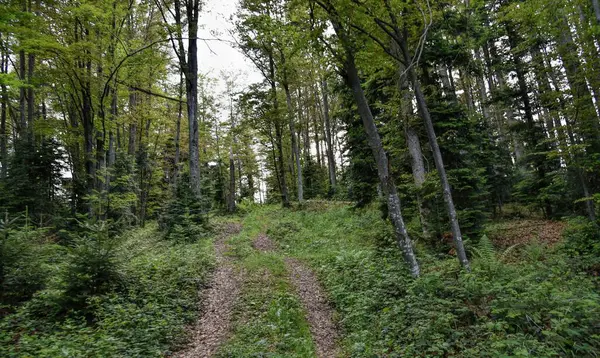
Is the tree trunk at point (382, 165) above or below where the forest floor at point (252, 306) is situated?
above

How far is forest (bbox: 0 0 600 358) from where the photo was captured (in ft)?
17.3

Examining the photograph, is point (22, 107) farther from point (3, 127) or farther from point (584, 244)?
point (584, 244)

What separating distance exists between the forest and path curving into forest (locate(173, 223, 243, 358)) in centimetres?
5

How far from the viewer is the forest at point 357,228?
5.29 m

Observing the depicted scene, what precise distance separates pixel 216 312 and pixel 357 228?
8432 mm

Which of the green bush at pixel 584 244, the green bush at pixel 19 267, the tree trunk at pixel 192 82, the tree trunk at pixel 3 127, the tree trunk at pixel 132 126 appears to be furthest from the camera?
the tree trunk at pixel 132 126

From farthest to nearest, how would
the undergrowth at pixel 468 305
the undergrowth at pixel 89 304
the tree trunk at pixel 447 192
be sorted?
the tree trunk at pixel 447 192 < the undergrowth at pixel 89 304 < the undergrowth at pixel 468 305

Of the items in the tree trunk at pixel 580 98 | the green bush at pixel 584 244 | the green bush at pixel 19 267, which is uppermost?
the tree trunk at pixel 580 98

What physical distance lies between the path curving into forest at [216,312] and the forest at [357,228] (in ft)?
0.16

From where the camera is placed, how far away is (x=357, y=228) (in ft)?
47.1

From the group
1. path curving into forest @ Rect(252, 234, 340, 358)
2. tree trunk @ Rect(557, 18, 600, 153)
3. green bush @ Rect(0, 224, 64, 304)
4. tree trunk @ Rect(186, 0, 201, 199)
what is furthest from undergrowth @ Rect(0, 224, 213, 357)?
tree trunk @ Rect(557, 18, 600, 153)

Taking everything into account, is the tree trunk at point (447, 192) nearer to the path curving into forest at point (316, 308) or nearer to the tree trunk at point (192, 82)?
the path curving into forest at point (316, 308)

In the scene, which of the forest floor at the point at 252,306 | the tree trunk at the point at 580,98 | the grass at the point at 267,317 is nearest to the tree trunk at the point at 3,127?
the forest floor at the point at 252,306

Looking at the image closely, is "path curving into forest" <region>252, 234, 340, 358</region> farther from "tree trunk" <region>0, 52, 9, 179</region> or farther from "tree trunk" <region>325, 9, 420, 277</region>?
"tree trunk" <region>0, 52, 9, 179</region>
